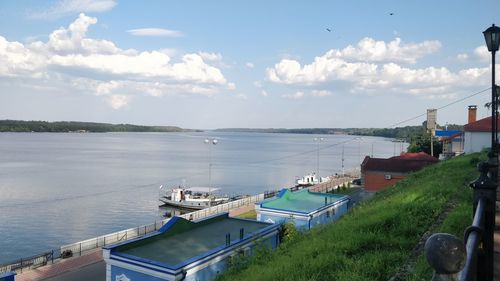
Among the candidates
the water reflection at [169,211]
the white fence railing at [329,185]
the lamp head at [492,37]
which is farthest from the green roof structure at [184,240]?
the white fence railing at [329,185]

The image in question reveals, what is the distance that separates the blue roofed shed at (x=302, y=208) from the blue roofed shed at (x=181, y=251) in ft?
14.6

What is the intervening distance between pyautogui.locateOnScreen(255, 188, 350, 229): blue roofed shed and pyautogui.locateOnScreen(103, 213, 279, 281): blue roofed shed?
4.45 meters

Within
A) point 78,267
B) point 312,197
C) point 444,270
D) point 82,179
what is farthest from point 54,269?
point 82,179

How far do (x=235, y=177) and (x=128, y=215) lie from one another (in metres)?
38.6

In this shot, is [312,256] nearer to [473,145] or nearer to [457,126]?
[473,145]

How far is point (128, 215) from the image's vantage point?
46.4 meters

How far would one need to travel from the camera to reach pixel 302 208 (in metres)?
24.4

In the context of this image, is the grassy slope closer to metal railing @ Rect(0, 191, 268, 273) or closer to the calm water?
metal railing @ Rect(0, 191, 268, 273)

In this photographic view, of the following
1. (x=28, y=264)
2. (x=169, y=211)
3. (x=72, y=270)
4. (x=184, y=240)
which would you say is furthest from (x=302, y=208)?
(x=169, y=211)

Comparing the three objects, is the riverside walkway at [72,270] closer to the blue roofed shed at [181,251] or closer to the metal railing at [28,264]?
the metal railing at [28,264]

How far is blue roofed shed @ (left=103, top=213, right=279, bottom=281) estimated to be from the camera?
13.7 m

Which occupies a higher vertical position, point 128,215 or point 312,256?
point 312,256

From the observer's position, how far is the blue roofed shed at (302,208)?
2273 centimetres

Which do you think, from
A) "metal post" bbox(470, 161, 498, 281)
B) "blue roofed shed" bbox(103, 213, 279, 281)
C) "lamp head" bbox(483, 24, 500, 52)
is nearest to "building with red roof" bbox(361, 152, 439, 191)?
"blue roofed shed" bbox(103, 213, 279, 281)
